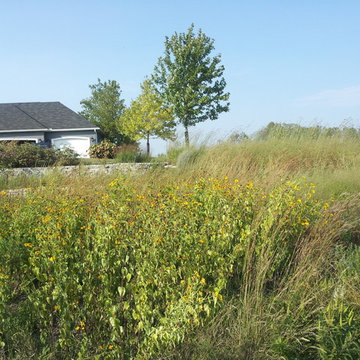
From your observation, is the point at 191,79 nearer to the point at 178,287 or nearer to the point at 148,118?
the point at 148,118

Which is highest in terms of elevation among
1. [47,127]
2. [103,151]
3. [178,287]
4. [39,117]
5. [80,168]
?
[39,117]

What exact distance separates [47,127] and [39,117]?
2019 millimetres

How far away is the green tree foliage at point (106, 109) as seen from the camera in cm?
4009

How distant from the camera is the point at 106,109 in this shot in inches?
1615

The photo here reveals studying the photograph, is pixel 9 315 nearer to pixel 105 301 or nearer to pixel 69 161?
pixel 105 301

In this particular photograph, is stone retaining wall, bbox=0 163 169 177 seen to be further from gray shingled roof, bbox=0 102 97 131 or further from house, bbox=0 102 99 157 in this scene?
gray shingled roof, bbox=0 102 97 131

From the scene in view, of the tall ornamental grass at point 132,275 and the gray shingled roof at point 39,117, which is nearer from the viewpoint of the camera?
the tall ornamental grass at point 132,275

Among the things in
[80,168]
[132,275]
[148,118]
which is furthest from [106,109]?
[132,275]

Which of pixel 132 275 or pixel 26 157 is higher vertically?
pixel 26 157

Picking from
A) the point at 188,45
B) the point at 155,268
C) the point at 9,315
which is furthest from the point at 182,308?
the point at 188,45

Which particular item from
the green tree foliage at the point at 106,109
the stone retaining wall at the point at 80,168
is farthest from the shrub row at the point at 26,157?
the green tree foliage at the point at 106,109

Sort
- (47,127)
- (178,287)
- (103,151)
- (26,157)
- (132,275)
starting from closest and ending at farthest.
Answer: (178,287) → (132,275) → (26,157) → (103,151) → (47,127)

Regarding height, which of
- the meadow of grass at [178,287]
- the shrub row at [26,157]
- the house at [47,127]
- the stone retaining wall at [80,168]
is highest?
the house at [47,127]

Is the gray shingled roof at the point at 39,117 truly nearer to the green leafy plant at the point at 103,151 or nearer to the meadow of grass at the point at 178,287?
the green leafy plant at the point at 103,151
